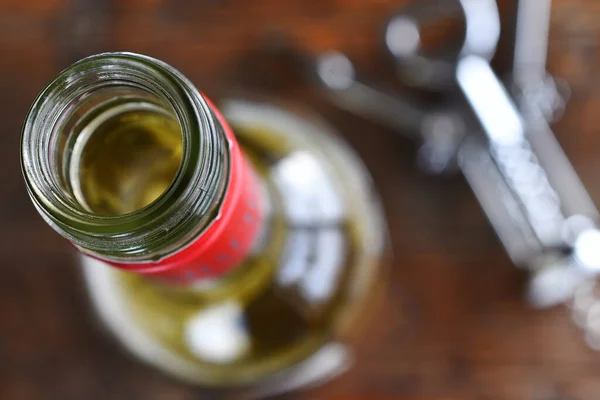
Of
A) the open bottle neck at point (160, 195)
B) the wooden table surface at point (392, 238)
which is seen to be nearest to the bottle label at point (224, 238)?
the open bottle neck at point (160, 195)

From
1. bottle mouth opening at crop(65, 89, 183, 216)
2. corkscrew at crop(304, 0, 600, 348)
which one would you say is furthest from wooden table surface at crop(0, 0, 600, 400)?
bottle mouth opening at crop(65, 89, 183, 216)

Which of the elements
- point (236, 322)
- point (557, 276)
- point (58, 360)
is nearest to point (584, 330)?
point (557, 276)

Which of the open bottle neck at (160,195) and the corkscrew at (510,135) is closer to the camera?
the open bottle neck at (160,195)

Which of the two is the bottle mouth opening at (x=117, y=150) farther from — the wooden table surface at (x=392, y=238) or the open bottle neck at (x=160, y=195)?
the wooden table surface at (x=392, y=238)

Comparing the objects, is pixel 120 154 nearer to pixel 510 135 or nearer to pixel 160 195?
pixel 160 195

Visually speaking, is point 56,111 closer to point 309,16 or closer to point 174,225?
point 174,225

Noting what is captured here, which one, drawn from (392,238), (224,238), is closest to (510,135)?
(392,238)

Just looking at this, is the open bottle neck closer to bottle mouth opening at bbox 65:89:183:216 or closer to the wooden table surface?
bottle mouth opening at bbox 65:89:183:216
